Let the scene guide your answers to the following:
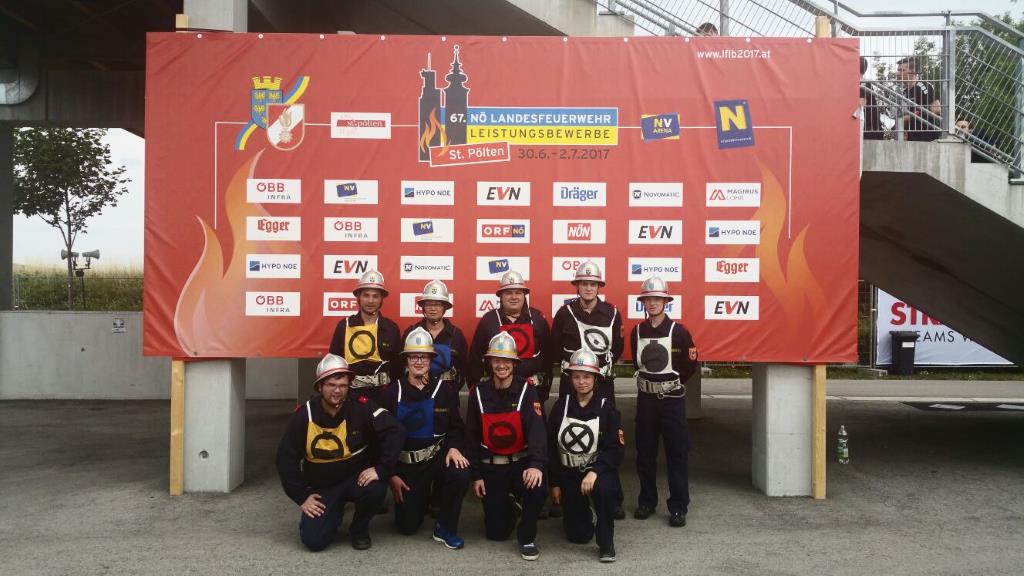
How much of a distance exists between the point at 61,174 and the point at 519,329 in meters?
16.2

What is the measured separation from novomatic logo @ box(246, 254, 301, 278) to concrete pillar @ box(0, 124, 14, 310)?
9.78 m

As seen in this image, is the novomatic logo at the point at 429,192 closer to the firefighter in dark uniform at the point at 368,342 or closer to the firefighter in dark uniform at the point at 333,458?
the firefighter in dark uniform at the point at 368,342

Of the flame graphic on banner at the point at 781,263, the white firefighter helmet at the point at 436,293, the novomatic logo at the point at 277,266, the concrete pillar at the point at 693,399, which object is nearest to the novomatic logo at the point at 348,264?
the novomatic logo at the point at 277,266

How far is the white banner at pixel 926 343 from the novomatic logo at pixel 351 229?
14.1 m

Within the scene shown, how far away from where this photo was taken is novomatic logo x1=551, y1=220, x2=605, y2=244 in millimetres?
7688

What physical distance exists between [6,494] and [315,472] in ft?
12.4

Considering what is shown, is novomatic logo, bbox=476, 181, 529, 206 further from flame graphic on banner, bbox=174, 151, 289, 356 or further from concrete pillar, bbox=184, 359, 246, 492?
concrete pillar, bbox=184, 359, 246, 492

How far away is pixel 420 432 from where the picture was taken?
21.1ft

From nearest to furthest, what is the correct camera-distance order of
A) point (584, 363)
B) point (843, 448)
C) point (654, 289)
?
point (584, 363), point (654, 289), point (843, 448)

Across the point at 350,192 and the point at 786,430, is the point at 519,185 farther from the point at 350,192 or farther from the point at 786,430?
the point at 786,430

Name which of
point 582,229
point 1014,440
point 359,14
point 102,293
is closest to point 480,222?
point 582,229

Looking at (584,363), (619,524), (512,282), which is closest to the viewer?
(584,363)

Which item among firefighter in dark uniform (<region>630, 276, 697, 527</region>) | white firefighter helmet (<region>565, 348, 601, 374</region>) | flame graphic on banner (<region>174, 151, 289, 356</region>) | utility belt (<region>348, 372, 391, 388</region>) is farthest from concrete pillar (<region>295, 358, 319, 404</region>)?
white firefighter helmet (<region>565, 348, 601, 374</region>)

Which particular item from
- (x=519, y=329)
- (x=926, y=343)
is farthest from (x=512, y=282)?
(x=926, y=343)
